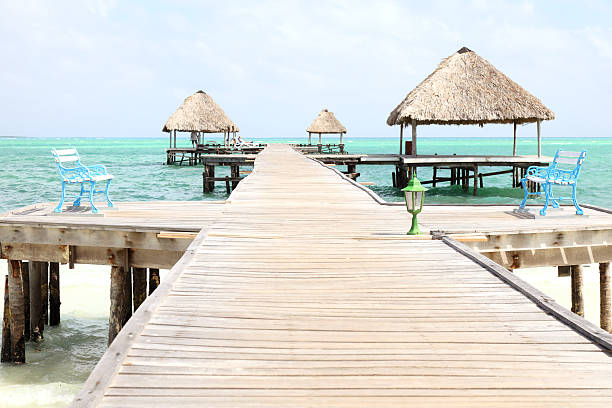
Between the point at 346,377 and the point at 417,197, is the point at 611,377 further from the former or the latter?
the point at 417,197

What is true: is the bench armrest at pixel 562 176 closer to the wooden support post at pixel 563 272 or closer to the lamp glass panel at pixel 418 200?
the wooden support post at pixel 563 272

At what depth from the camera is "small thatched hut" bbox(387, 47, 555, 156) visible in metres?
23.0

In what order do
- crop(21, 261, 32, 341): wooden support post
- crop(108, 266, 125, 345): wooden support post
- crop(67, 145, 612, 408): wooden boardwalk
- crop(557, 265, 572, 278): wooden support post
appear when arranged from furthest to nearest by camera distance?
crop(557, 265, 572, 278): wooden support post → crop(21, 261, 32, 341): wooden support post → crop(108, 266, 125, 345): wooden support post → crop(67, 145, 612, 408): wooden boardwalk

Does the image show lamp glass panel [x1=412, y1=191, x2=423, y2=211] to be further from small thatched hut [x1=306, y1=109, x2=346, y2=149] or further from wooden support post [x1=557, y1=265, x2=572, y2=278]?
small thatched hut [x1=306, y1=109, x2=346, y2=149]

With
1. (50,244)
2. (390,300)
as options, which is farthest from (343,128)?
(390,300)

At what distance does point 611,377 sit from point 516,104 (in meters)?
22.4

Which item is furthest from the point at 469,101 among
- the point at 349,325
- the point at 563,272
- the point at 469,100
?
the point at 349,325

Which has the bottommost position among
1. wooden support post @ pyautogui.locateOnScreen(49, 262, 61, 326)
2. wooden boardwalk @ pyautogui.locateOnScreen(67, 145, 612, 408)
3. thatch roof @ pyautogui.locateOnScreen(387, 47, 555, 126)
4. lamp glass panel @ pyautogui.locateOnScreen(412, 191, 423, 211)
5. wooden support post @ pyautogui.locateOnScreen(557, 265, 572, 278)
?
wooden support post @ pyautogui.locateOnScreen(49, 262, 61, 326)

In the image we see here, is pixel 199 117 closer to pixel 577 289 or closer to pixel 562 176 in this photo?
pixel 562 176

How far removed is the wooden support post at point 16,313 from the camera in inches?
269

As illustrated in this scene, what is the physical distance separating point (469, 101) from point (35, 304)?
1935 centimetres

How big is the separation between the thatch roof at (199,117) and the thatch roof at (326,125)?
6.17 metres

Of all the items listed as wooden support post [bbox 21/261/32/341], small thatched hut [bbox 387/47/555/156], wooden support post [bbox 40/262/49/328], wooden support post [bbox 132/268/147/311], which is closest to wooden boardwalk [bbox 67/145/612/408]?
wooden support post [bbox 132/268/147/311]

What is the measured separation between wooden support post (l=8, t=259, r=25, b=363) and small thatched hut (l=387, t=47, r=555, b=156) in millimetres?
18011
